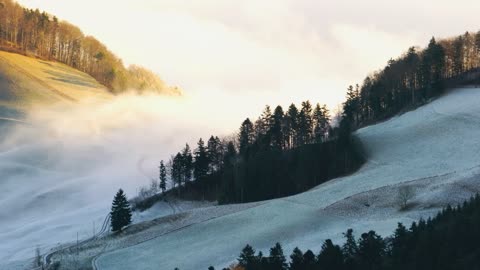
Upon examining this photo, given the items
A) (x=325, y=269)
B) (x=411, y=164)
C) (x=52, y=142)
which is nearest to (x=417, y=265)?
(x=325, y=269)

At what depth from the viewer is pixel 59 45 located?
181750 millimetres

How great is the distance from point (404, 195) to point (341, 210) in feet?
19.7

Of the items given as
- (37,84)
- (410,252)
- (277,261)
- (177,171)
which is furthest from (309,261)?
(37,84)

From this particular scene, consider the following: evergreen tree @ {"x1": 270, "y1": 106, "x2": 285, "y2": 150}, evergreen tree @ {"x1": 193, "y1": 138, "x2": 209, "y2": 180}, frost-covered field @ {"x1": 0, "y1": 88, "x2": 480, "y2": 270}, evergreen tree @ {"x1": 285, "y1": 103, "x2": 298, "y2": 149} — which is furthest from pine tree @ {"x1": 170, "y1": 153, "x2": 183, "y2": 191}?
evergreen tree @ {"x1": 285, "y1": 103, "x2": 298, "y2": 149}

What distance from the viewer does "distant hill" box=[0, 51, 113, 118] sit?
142 meters

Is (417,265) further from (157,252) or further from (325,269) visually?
(157,252)

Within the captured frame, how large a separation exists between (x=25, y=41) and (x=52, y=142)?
62.2 meters

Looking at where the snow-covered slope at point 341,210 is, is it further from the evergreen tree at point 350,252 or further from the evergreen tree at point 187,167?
the evergreen tree at point 187,167

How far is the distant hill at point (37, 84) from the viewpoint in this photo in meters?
142

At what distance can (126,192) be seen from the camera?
97.8m

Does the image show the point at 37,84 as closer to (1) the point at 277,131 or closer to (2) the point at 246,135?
(2) the point at 246,135

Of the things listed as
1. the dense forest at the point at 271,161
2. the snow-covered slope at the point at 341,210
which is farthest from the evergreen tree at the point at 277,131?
the snow-covered slope at the point at 341,210

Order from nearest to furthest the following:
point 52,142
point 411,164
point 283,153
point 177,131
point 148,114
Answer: point 411,164, point 283,153, point 52,142, point 177,131, point 148,114

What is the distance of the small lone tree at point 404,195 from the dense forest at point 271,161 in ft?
60.9
